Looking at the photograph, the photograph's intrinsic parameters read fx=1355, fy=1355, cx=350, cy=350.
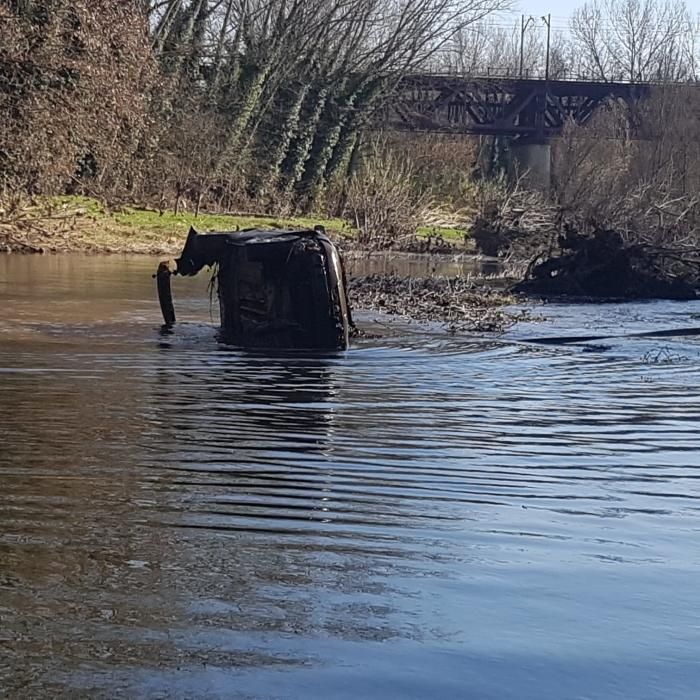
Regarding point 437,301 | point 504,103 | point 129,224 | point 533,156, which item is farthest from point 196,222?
point 504,103

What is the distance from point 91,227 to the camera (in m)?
36.8

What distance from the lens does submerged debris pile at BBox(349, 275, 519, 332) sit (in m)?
20.2

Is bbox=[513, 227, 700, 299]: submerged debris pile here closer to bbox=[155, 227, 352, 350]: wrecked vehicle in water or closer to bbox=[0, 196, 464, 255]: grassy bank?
bbox=[155, 227, 352, 350]: wrecked vehicle in water

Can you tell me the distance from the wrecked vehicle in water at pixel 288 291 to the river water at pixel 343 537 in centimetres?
260

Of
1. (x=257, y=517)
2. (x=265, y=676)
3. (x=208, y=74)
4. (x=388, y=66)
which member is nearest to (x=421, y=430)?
(x=257, y=517)

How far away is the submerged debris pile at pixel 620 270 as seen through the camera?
25.6 meters

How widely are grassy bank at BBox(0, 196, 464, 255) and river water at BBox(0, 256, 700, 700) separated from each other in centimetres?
2163

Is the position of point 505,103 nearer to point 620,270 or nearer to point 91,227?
point 91,227

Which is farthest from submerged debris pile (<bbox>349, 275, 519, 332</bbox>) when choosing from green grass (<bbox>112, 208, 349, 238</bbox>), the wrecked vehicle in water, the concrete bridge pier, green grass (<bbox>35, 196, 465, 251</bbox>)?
the concrete bridge pier

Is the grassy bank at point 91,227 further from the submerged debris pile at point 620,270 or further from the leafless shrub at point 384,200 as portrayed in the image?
the submerged debris pile at point 620,270

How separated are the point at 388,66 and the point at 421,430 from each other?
45.3 meters

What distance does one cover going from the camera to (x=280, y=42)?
4922 cm

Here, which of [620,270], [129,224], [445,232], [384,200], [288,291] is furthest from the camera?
[445,232]

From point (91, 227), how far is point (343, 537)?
104ft
